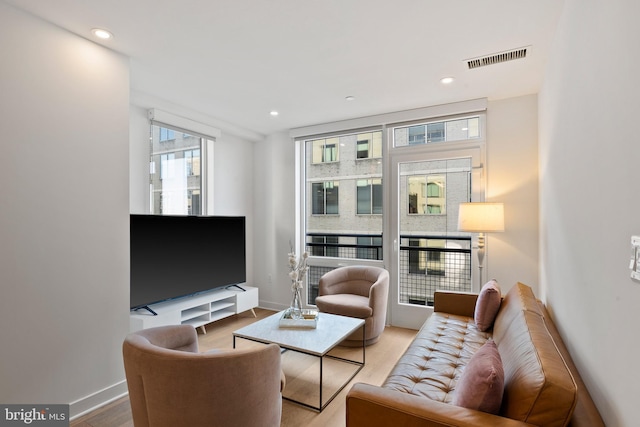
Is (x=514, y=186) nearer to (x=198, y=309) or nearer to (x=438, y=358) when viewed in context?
(x=438, y=358)

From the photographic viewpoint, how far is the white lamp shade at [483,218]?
3068 mm

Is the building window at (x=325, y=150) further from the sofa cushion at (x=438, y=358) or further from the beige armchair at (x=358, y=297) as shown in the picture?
the sofa cushion at (x=438, y=358)

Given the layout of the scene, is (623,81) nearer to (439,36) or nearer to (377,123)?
(439,36)

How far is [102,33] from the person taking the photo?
7.26 ft

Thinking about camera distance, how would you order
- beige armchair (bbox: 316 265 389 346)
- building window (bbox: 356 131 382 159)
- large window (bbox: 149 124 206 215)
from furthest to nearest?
building window (bbox: 356 131 382 159)
large window (bbox: 149 124 206 215)
beige armchair (bbox: 316 265 389 346)

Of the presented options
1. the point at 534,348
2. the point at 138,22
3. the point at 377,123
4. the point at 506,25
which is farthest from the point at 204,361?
the point at 377,123

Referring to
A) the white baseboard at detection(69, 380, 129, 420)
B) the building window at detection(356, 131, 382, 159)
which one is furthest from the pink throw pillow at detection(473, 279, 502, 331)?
the white baseboard at detection(69, 380, 129, 420)

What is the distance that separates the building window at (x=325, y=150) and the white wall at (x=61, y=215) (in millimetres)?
2628

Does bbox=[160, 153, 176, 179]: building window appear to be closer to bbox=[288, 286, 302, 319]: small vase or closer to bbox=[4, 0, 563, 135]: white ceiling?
bbox=[4, 0, 563, 135]: white ceiling
